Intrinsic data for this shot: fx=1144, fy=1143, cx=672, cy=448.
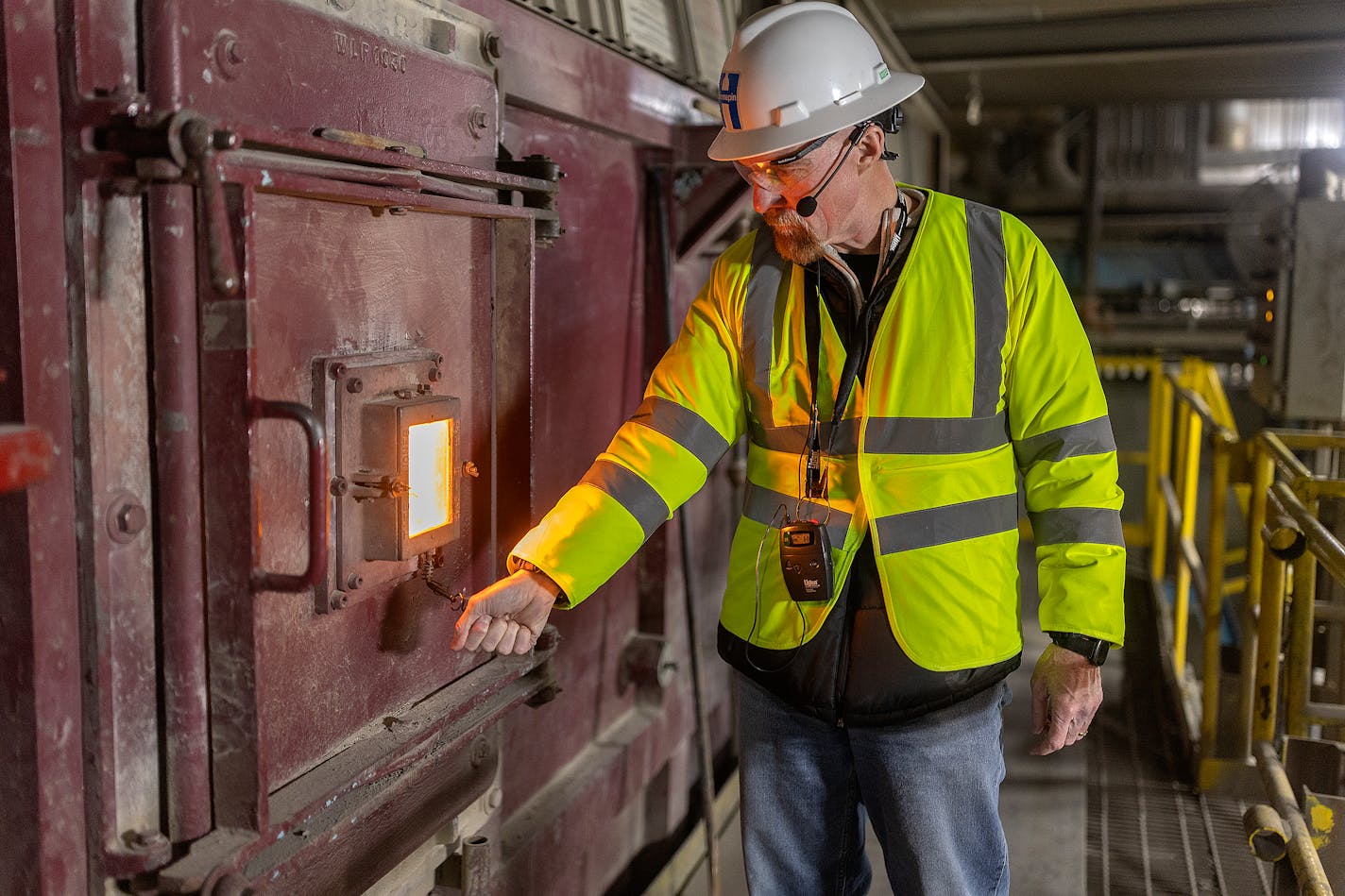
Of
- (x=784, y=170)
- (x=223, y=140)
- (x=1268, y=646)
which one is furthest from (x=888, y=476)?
(x=1268, y=646)

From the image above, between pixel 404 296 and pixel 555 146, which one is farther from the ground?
pixel 555 146

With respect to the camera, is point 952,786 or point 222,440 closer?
point 222,440

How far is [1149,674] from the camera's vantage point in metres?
5.39

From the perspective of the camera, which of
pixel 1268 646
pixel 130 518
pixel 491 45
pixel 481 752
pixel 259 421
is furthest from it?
pixel 1268 646

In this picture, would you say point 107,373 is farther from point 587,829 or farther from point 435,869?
point 587,829

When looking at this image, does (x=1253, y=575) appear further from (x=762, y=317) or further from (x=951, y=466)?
(x=762, y=317)

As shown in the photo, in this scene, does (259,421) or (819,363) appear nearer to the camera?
(259,421)

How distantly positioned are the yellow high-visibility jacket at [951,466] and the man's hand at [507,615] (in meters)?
0.05

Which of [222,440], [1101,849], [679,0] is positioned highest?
[679,0]

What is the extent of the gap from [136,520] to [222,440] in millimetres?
150

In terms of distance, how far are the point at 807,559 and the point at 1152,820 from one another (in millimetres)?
2513

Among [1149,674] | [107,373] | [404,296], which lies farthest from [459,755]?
[1149,674]

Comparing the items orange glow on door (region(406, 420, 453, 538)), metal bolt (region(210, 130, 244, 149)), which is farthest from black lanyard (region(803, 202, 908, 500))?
metal bolt (region(210, 130, 244, 149))

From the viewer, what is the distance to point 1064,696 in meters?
2.05
